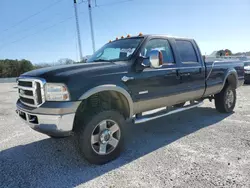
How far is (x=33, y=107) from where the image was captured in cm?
335

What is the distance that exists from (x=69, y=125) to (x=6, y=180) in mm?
1117

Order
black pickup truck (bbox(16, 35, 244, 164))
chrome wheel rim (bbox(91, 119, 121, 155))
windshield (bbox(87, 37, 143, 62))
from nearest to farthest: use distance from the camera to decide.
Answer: black pickup truck (bbox(16, 35, 244, 164)), chrome wheel rim (bbox(91, 119, 121, 155)), windshield (bbox(87, 37, 143, 62))

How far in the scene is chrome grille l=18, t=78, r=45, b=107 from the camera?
10.5ft

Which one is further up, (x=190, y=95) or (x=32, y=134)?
(x=190, y=95)

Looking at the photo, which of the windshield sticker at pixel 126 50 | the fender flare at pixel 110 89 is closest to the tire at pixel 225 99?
the windshield sticker at pixel 126 50

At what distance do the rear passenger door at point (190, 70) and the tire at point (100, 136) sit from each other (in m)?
1.85

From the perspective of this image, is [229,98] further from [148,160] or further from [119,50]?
[148,160]

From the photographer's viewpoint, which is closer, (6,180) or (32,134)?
(6,180)

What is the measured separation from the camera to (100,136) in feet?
11.6

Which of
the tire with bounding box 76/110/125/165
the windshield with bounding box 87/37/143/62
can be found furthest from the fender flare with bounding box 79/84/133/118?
the windshield with bounding box 87/37/143/62

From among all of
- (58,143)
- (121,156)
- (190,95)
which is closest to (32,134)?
(58,143)

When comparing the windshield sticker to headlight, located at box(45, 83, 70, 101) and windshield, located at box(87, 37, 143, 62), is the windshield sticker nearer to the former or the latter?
windshield, located at box(87, 37, 143, 62)

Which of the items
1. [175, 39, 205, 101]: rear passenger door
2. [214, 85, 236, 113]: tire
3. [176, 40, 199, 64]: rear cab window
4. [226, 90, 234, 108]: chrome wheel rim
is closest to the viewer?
[175, 39, 205, 101]: rear passenger door

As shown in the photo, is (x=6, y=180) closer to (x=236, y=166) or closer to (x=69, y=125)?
(x=69, y=125)
